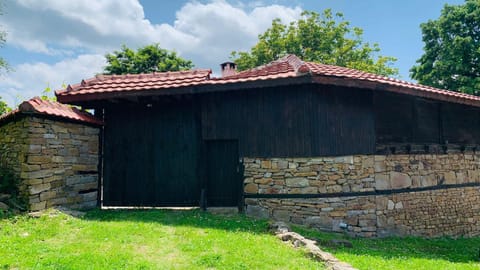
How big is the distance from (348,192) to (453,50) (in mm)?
13919

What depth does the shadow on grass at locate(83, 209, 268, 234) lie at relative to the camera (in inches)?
253

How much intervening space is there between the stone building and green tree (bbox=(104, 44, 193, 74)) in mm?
12163

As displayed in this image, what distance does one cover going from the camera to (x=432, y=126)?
9.21 metres

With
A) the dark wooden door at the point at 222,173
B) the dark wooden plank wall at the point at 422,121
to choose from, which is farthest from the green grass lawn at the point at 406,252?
the dark wooden plank wall at the point at 422,121

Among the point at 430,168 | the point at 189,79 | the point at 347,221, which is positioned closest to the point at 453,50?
the point at 430,168

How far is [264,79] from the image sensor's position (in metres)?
7.21

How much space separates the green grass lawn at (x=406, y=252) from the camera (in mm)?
5398

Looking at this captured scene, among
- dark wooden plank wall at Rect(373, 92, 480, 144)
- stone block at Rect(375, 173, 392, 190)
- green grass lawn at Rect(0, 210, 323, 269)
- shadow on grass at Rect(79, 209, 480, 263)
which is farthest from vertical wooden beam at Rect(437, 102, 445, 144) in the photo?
green grass lawn at Rect(0, 210, 323, 269)

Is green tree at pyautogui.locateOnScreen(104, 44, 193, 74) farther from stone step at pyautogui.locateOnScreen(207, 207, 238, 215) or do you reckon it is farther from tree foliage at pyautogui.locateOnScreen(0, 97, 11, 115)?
stone step at pyautogui.locateOnScreen(207, 207, 238, 215)

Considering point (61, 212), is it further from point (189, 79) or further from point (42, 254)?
point (189, 79)

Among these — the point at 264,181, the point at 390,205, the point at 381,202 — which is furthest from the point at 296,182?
the point at 390,205

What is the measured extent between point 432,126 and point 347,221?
416 centimetres

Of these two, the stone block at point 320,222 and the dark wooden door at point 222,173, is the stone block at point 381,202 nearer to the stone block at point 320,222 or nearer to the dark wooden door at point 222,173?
the stone block at point 320,222

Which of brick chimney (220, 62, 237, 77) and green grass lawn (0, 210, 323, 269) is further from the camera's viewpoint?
brick chimney (220, 62, 237, 77)
